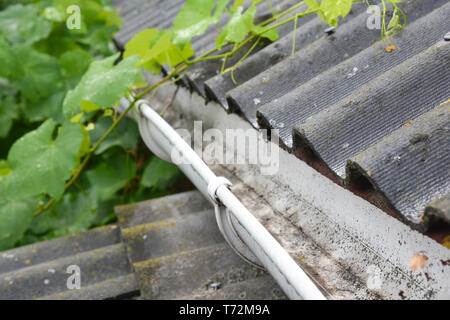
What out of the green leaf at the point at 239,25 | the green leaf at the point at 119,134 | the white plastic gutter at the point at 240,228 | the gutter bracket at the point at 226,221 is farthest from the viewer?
the green leaf at the point at 119,134

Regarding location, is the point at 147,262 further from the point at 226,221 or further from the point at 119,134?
the point at 119,134

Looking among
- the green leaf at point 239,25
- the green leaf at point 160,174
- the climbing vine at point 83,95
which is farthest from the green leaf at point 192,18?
the green leaf at point 160,174

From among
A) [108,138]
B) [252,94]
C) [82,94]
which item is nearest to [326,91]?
[252,94]

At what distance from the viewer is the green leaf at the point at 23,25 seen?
10.2ft

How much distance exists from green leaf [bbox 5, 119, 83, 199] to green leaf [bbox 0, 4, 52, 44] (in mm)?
1360

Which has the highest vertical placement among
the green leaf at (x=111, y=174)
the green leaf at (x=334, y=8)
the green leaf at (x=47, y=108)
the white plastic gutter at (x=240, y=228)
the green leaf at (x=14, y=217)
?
the green leaf at (x=334, y=8)

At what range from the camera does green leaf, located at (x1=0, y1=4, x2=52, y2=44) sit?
311 cm

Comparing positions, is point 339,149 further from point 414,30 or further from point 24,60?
point 24,60

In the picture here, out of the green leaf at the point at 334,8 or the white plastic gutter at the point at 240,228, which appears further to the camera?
the green leaf at the point at 334,8

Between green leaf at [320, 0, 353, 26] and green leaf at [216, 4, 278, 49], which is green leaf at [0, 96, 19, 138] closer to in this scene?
green leaf at [216, 4, 278, 49]

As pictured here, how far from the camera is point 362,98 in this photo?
1132 millimetres

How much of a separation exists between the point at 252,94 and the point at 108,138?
1.30 metres

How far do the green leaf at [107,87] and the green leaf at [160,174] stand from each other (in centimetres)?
54

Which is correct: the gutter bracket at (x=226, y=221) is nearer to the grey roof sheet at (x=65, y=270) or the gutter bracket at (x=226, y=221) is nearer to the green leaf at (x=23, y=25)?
the grey roof sheet at (x=65, y=270)
